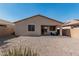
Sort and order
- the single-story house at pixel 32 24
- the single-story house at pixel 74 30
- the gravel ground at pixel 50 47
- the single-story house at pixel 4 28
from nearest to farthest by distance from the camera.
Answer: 1. the gravel ground at pixel 50 47
2. the single-story house at pixel 74 30
3. the single-story house at pixel 4 28
4. the single-story house at pixel 32 24

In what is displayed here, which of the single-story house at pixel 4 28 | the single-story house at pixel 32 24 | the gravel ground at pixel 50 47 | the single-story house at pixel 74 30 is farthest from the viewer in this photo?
the single-story house at pixel 32 24

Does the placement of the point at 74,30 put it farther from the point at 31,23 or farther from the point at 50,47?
the point at 50,47

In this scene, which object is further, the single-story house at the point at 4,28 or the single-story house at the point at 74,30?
the single-story house at the point at 4,28

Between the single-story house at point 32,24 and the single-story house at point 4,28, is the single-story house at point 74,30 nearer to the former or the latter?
the single-story house at point 32,24

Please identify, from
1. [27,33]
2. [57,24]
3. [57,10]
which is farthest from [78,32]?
[27,33]

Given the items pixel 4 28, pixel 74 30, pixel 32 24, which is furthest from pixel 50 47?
pixel 4 28

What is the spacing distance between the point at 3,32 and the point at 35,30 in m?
4.31

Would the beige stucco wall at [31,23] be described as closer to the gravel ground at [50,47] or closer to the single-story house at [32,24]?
the single-story house at [32,24]

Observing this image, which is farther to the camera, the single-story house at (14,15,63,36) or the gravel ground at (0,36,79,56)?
the single-story house at (14,15,63,36)

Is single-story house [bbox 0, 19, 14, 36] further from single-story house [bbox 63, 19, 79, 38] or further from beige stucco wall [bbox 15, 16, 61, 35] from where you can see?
single-story house [bbox 63, 19, 79, 38]

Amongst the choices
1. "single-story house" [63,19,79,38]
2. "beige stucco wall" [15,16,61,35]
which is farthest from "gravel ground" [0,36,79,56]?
"beige stucco wall" [15,16,61,35]

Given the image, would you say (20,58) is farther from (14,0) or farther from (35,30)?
(35,30)

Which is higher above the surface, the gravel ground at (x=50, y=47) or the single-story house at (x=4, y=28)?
the single-story house at (x=4, y=28)

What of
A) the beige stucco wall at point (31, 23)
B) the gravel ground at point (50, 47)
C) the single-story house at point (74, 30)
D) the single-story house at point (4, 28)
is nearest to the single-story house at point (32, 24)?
the beige stucco wall at point (31, 23)
